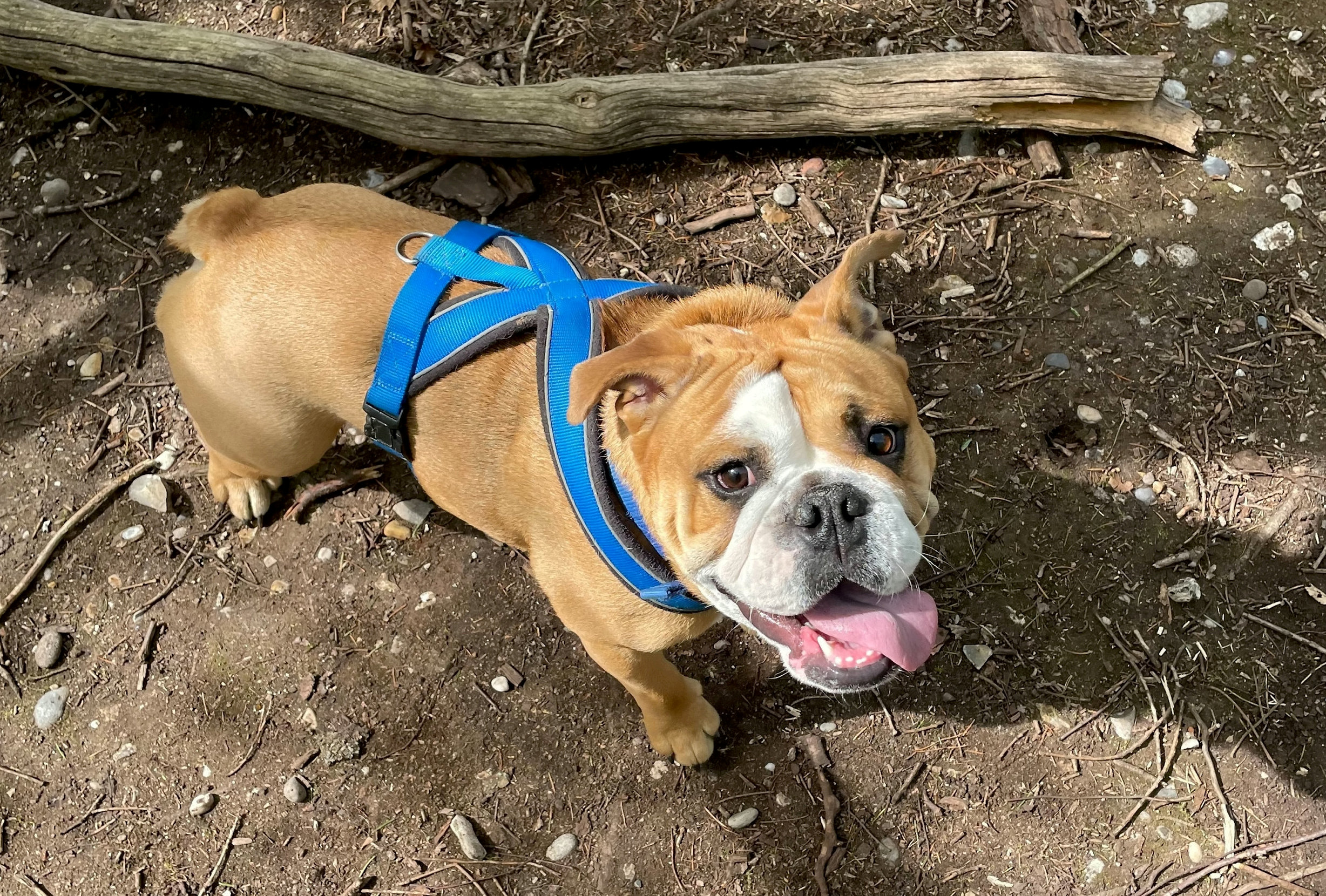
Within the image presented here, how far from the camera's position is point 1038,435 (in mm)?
4512

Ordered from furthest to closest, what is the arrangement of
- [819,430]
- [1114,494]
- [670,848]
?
[1114,494]
[670,848]
[819,430]

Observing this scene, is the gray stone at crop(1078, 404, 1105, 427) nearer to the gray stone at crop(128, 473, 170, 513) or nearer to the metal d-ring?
the metal d-ring

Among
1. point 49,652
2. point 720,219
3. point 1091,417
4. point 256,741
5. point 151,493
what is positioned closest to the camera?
point 256,741

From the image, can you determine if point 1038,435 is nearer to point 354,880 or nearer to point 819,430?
point 819,430

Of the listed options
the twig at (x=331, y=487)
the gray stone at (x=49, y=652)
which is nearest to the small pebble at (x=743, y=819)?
the twig at (x=331, y=487)

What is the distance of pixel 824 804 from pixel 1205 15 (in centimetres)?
516

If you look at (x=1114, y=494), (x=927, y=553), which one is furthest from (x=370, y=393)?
(x=1114, y=494)

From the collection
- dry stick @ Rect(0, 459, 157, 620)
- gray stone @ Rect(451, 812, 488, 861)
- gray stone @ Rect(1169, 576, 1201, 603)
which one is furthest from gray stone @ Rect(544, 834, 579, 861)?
gray stone @ Rect(1169, 576, 1201, 603)

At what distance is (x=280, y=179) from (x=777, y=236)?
9.95ft

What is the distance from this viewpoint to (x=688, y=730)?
156 inches

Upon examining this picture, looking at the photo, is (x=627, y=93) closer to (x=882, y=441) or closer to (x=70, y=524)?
(x=882, y=441)

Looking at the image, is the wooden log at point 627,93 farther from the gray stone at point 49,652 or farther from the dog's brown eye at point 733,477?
the gray stone at point 49,652

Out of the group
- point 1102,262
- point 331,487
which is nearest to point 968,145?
point 1102,262

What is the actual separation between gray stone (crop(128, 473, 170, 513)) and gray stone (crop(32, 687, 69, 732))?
1.02 meters
